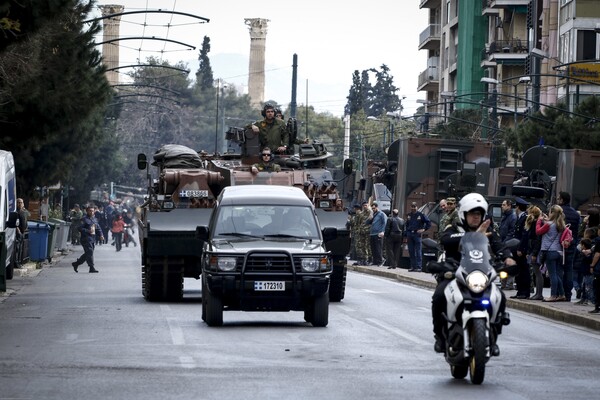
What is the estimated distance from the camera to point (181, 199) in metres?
29.4

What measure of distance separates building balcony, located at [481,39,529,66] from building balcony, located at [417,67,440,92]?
75.0ft

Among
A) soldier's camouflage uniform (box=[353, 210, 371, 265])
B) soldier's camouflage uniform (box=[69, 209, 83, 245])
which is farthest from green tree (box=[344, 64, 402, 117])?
soldier's camouflage uniform (box=[353, 210, 371, 265])

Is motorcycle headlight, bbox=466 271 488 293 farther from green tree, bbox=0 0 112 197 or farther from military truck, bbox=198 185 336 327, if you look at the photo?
green tree, bbox=0 0 112 197

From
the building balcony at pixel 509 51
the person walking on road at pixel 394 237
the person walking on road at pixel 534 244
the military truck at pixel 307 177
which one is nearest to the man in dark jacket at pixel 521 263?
the person walking on road at pixel 534 244

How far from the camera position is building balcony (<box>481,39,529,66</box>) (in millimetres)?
94562

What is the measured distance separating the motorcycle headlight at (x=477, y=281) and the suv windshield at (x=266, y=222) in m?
7.64

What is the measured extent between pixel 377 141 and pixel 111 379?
116 meters

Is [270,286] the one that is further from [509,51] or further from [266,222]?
[509,51]

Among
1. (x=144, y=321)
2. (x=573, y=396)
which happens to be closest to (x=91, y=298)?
(x=144, y=321)

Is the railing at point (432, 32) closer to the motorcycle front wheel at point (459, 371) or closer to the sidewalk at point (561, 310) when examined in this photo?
the sidewalk at point (561, 310)

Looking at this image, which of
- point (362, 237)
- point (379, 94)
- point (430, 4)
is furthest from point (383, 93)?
point (362, 237)

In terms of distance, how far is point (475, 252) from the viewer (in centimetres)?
1498

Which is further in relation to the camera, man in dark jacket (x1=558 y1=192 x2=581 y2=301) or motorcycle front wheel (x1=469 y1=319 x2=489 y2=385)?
man in dark jacket (x1=558 y1=192 x2=581 y2=301)

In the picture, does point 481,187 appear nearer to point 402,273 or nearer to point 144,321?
point 402,273
